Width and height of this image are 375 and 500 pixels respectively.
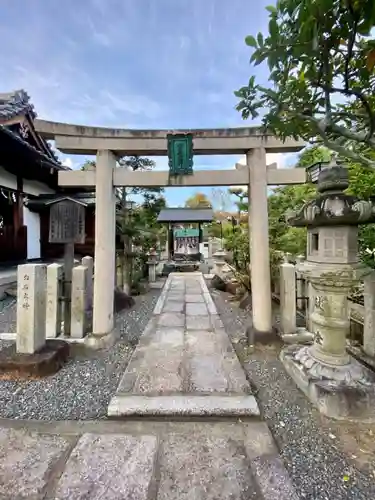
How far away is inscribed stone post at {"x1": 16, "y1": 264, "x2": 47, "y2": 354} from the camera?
Result: 9.39 feet

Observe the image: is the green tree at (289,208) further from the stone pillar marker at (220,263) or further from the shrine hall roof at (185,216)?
the shrine hall roof at (185,216)

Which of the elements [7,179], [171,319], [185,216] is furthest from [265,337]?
[185,216]

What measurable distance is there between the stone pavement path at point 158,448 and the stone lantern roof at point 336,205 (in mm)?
1784

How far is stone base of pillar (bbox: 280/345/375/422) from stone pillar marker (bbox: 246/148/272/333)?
0.87 metres

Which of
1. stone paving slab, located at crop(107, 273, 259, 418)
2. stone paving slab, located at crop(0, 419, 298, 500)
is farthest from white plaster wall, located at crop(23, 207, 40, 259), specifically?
stone paving slab, located at crop(0, 419, 298, 500)

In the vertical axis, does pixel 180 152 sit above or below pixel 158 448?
above

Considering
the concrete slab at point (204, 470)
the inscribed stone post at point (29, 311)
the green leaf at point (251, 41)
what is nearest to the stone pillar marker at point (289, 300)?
the concrete slab at point (204, 470)

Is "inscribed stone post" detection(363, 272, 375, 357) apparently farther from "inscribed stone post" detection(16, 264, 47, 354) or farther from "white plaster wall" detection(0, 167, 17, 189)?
"white plaster wall" detection(0, 167, 17, 189)

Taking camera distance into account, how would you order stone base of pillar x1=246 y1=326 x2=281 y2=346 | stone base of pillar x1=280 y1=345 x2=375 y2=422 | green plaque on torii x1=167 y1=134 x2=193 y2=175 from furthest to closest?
stone base of pillar x1=246 y1=326 x2=281 y2=346
green plaque on torii x1=167 y1=134 x2=193 y2=175
stone base of pillar x1=280 y1=345 x2=375 y2=422

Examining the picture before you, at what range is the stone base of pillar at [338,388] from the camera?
217 cm

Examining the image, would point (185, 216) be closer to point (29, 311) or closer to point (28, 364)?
point (29, 311)

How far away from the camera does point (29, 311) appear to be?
2.91 m

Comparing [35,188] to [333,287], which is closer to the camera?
[333,287]

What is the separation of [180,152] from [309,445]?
126 inches
